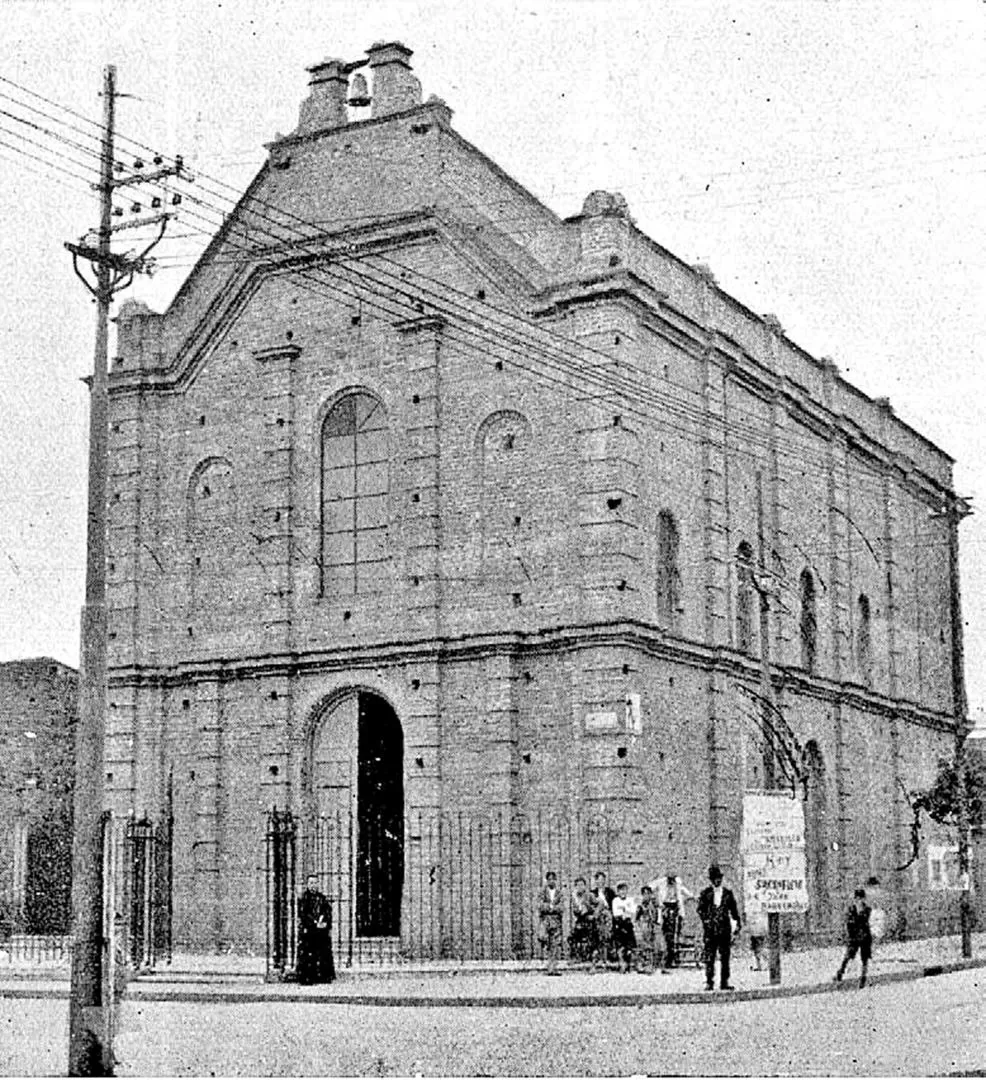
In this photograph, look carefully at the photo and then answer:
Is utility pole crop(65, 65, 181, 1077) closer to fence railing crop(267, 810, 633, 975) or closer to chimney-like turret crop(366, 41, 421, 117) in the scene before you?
fence railing crop(267, 810, 633, 975)

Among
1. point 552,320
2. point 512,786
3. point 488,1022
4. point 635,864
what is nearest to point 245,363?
point 552,320

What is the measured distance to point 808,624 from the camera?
39.2 metres

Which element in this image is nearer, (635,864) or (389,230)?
(635,864)

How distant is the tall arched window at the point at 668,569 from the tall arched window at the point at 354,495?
15.7ft

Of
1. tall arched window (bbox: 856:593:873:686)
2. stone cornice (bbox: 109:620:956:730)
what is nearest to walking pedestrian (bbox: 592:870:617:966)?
stone cornice (bbox: 109:620:956:730)

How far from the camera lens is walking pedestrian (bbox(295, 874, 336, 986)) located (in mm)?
25641

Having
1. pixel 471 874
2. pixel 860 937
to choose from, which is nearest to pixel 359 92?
pixel 471 874

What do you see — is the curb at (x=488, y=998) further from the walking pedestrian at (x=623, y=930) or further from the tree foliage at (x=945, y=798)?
the tree foliage at (x=945, y=798)

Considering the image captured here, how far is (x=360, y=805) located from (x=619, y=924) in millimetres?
6439

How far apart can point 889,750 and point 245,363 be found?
17.7 meters

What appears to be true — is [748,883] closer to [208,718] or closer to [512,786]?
[512,786]

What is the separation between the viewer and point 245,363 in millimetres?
34625

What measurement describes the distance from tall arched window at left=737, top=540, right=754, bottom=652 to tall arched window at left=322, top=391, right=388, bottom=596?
6.88m

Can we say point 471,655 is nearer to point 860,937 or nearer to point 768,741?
point 768,741
